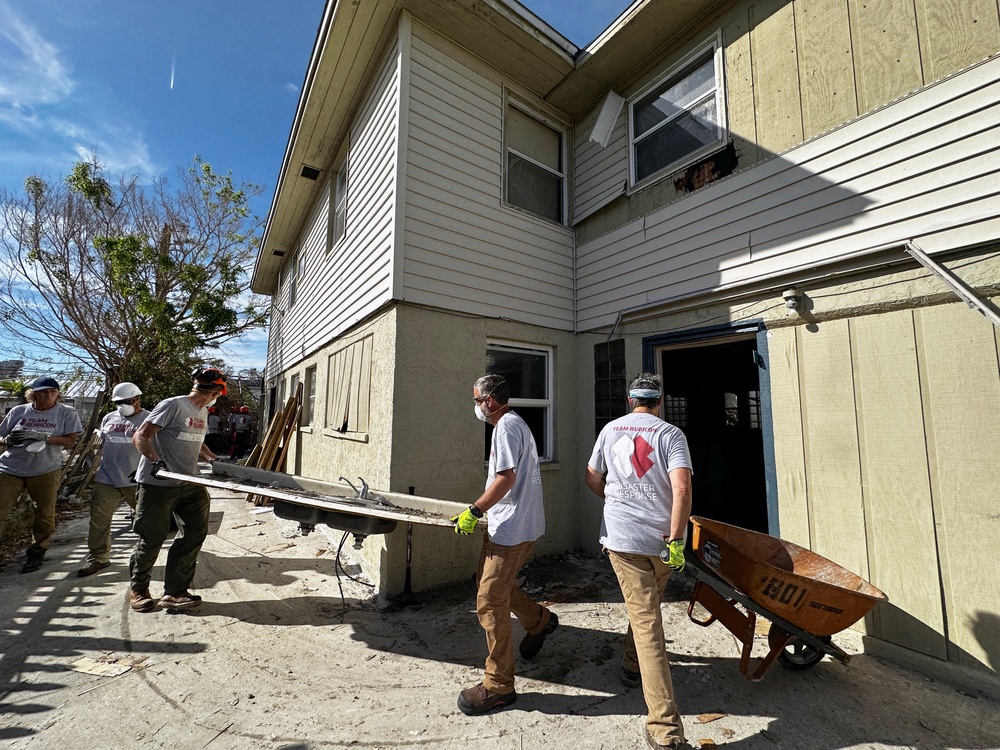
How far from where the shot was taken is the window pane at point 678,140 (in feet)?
15.5

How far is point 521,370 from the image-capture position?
217 inches

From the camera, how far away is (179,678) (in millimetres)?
2830

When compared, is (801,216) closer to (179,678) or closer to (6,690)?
(179,678)

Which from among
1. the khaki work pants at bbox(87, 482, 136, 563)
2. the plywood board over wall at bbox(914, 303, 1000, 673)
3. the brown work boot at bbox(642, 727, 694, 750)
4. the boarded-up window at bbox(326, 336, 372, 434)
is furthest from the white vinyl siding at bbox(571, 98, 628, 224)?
the khaki work pants at bbox(87, 482, 136, 563)

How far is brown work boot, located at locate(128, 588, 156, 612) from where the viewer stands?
3.68m

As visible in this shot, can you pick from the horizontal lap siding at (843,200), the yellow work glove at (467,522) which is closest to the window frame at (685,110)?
the horizontal lap siding at (843,200)

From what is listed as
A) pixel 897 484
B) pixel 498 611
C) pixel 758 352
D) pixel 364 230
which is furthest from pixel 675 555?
pixel 364 230

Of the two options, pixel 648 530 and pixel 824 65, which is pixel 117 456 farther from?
pixel 824 65

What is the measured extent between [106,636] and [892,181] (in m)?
6.96

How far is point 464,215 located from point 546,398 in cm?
246

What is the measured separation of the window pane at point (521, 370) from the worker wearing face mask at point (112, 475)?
13.0 feet

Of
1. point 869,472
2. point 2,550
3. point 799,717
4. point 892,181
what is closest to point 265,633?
point 799,717

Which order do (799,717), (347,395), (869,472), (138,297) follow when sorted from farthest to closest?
(138,297) → (347,395) → (869,472) → (799,717)

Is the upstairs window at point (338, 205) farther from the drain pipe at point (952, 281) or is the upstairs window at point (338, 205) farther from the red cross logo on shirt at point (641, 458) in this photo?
the drain pipe at point (952, 281)
